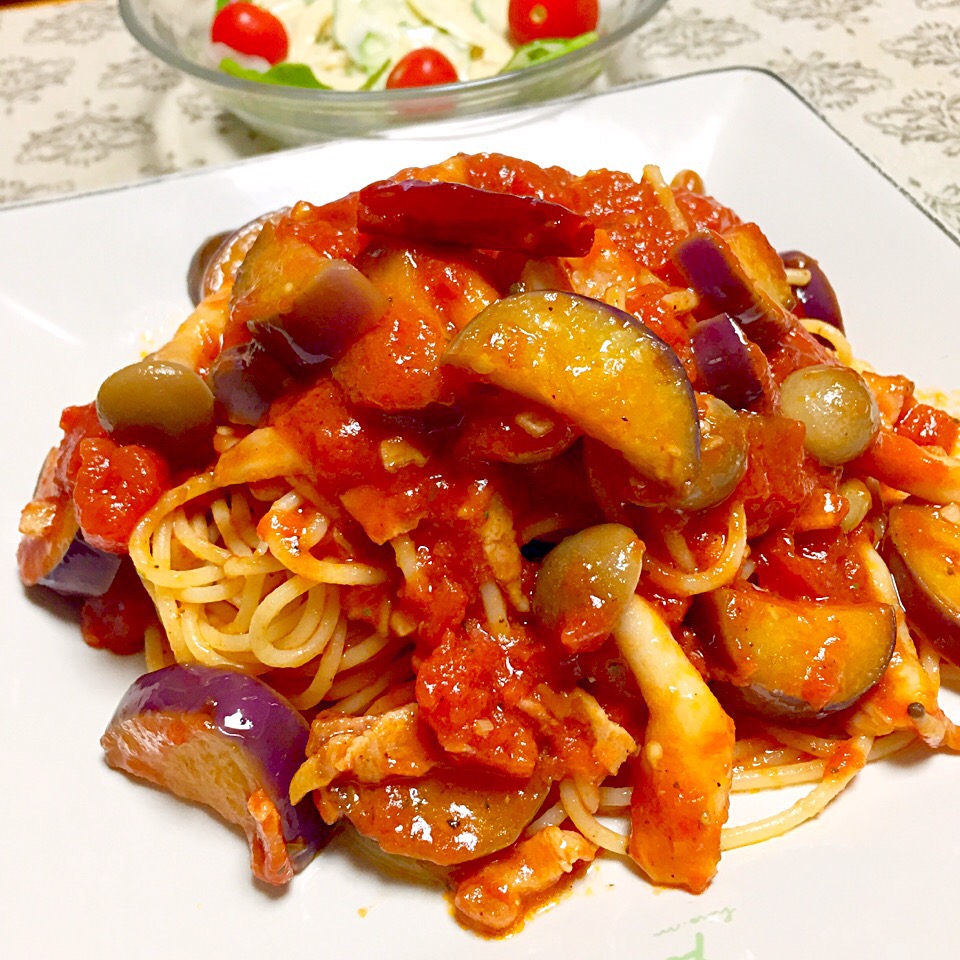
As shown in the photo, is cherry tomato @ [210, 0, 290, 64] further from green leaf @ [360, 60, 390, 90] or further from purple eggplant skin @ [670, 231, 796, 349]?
purple eggplant skin @ [670, 231, 796, 349]

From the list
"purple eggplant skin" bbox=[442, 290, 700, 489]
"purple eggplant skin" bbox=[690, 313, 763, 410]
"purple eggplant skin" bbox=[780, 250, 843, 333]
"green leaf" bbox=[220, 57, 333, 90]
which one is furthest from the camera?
"green leaf" bbox=[220, 57, 333, 90]

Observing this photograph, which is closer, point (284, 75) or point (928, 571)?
point (928, 571)

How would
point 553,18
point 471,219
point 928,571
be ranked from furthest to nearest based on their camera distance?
1. point 553,18
2. point 928,571
3. point 471,219

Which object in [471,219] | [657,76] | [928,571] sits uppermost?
[471,219]

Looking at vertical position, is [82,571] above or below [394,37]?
below

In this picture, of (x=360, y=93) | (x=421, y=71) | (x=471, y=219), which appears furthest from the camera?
(x=421, y=71)

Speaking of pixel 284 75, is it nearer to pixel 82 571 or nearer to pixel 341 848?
pixel 82 571

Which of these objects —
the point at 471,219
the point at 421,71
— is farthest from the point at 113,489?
the point at 421,71

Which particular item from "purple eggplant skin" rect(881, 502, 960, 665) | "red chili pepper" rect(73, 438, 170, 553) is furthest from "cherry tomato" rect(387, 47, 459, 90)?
"purple eggplant skin" rect(881, 502, 960, 665)
